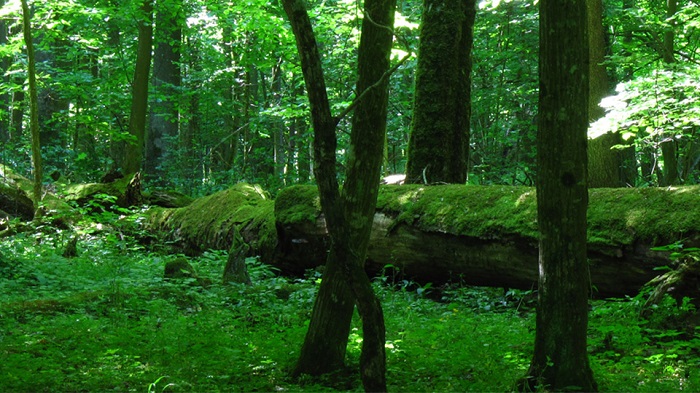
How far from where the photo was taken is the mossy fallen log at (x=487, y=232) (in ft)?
19.7

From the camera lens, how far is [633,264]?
6.07 meters

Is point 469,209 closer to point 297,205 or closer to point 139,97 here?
point 297,205

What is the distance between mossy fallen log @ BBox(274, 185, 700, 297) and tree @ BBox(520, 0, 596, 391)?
259cm

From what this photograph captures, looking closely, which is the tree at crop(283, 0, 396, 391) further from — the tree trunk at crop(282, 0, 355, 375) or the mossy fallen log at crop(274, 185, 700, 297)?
the mossy fallen log at crop(274, 185, 700, 297)

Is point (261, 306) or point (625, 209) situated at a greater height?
point (625, 209)

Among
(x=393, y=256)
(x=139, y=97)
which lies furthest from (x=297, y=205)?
(x=139, y=97)

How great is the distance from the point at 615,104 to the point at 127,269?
23.5 ft

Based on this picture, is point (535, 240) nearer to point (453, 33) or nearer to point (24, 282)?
point (453, 33)

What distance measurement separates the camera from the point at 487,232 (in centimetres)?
695

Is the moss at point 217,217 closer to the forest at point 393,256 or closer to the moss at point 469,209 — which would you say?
the forest at point 393,256

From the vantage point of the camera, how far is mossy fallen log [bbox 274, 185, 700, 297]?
237 inches

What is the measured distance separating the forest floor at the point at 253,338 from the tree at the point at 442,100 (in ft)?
6.51

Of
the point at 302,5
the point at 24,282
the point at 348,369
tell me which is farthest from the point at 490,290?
the point at 24,282

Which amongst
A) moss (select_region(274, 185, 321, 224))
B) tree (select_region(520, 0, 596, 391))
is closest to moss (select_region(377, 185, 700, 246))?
moss (select_region(274, 185, 321, 224))
